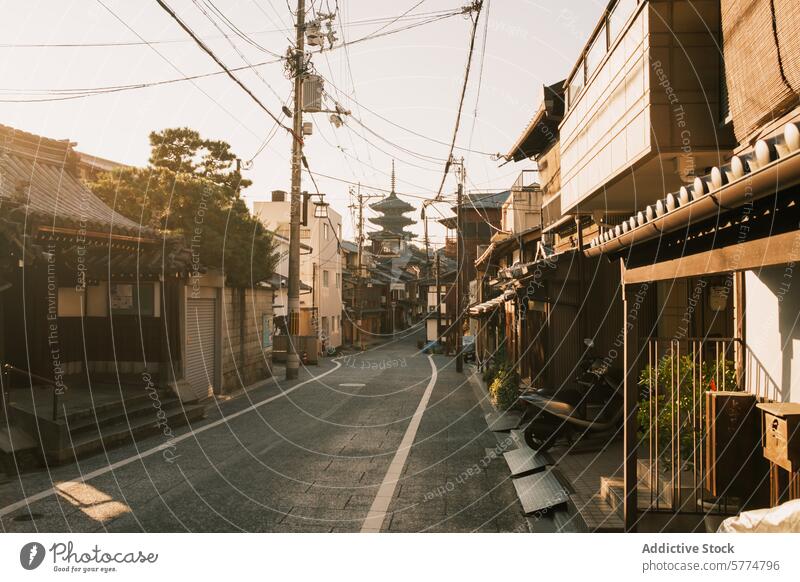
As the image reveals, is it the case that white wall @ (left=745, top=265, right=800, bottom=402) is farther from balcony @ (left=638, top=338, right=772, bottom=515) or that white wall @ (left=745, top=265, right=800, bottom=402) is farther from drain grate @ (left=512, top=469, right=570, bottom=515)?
drain grate @ (left=512, top=469, right=570, bottom=515)

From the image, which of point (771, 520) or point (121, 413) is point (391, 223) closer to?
point (121, 413)

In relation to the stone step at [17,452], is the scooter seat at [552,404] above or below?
above

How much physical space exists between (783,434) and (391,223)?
275 feet

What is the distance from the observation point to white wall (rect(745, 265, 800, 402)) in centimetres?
589

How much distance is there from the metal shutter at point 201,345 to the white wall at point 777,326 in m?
15.0

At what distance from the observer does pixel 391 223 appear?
88000mm

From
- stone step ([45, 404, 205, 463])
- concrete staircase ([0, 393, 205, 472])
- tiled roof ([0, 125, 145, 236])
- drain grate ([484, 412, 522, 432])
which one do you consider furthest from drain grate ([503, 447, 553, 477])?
tiled roof ([0, 125, 145, 236])

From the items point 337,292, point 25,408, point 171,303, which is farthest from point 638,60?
point 337,292

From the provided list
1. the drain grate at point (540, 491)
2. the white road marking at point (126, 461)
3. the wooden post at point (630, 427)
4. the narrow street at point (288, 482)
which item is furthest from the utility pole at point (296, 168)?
the wooden post at point (630, 427)

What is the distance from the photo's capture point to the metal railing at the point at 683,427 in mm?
6254

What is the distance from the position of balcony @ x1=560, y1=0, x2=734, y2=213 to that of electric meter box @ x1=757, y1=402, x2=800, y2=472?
546cm

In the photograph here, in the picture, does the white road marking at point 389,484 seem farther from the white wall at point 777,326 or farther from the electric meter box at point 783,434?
the white wall at point 777,326

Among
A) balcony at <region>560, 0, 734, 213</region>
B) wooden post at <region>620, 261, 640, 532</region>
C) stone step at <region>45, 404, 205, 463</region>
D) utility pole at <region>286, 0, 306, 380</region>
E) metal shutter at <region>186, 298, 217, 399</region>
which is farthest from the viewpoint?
utility pole at <region>286, 0, 306, 380</region>

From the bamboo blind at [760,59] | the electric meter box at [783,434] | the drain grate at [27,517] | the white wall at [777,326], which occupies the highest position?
the bamboo blind at [760,59]
